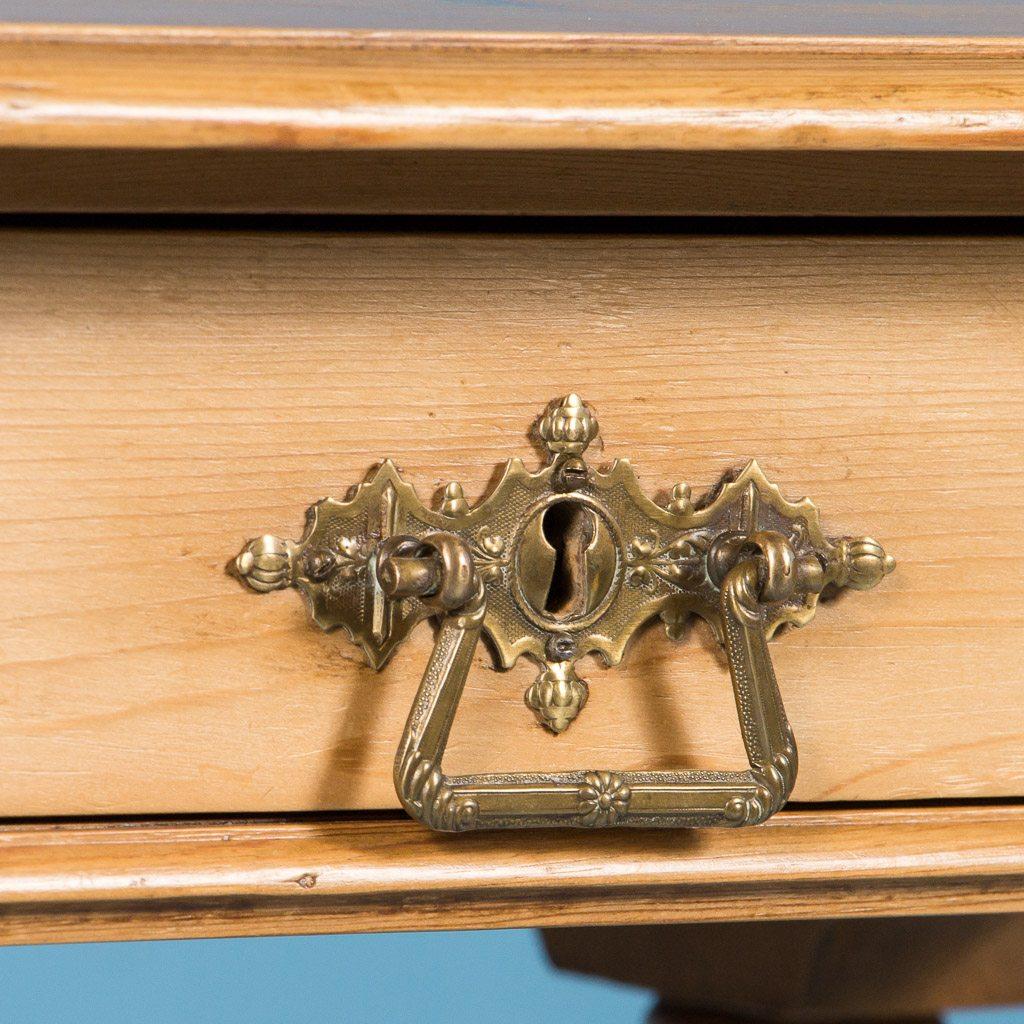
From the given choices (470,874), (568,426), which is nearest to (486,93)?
(568,426)

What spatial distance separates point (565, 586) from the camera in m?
0.37

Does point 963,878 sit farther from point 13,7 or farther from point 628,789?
point 13,7

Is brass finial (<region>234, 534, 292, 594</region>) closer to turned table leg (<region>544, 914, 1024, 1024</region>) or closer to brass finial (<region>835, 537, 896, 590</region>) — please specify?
brass finial (<region>835, 537, 896, 590</region>)

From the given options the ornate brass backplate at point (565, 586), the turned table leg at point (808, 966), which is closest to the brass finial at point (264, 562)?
the ornate brass backplate at point (565, 586)

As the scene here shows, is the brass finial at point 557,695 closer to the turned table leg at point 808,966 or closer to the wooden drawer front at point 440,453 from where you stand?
the wooden drawer front at point 440,453

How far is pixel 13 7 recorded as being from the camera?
0.35 meters

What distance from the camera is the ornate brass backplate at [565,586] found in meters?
0.33

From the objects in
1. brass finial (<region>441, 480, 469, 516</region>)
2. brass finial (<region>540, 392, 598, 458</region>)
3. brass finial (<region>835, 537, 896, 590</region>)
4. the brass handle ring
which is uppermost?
brass finial (<region>540, 392, 598, 458</region>)

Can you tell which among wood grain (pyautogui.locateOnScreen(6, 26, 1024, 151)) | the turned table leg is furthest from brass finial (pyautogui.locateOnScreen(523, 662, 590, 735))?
the turned table leg

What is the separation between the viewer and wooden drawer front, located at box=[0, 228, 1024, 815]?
33 cm

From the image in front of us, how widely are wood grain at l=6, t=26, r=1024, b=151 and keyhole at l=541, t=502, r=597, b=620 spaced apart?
111 millimetres

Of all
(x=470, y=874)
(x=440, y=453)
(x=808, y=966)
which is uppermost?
(x=440, y=453)

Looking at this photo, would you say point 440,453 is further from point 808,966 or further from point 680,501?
point 808,966

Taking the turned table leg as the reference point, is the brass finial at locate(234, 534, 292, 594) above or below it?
above
